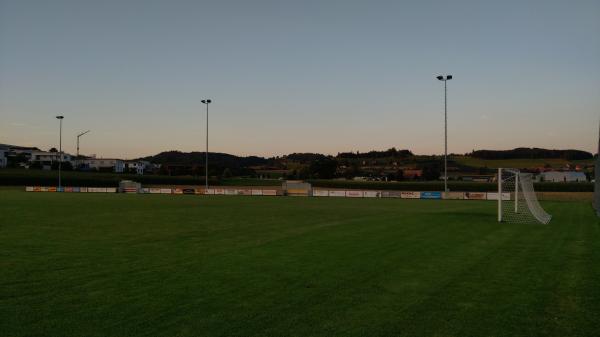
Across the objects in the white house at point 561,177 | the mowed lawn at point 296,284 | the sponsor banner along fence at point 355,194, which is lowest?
the sponsor banner along fence at point 355,194

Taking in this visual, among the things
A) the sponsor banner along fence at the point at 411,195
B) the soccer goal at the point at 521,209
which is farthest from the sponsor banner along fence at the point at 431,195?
the soccer goal at the point at 521,209

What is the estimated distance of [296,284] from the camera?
9.99 metres

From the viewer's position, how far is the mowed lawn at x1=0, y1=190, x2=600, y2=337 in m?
7.23

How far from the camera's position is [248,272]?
11.3 meters

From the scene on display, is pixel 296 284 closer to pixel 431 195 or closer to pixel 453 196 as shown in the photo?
pixel 453 196

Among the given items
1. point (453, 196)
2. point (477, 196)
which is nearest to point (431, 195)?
point (453, 196)

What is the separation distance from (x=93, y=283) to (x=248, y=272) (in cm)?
347

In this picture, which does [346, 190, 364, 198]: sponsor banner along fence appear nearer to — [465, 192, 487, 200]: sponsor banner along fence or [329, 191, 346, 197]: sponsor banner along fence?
[329, 191, 346, 197]: sponsor banner along fence

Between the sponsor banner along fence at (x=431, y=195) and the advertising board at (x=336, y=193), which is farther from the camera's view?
the advertising board at (x=336, y=193)

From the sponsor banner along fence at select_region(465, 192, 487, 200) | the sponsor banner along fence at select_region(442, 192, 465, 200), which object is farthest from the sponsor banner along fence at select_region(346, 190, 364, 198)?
the sponsor banner along fence at select_region(465, 192, 487, 200)

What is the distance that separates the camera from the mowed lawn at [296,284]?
23.7 feet

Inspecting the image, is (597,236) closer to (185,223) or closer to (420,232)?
(420,232)

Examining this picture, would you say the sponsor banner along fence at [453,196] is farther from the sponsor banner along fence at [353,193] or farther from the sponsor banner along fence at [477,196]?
the sponsor banner along fence at [477,196]

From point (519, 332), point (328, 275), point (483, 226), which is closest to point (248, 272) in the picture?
point (328, 275)
